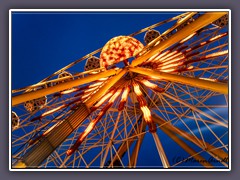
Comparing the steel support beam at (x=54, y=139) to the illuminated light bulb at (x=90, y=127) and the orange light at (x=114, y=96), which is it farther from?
the orange light at (x=114, y=96)

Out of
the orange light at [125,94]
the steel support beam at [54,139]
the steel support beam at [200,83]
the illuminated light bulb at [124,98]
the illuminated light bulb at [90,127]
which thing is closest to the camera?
the steel support beam at [200,83]

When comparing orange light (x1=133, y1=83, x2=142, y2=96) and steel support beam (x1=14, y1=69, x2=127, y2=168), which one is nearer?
steel support beam (x1=14, y1=69, x2=127, y2=168)

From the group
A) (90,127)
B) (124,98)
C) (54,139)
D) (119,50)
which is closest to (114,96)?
(124,98)

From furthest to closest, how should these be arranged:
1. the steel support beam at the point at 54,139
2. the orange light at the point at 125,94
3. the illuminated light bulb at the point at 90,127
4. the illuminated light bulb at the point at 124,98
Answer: the orange light at the point at 125,94
the illuminated light bulb at the point at 124,98
the illuminated light bulb at the point at 90,127
the steel support beam at the point at 54,139

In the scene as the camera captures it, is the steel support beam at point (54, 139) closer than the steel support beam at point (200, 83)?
No

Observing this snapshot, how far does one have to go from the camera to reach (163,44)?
29.1ft

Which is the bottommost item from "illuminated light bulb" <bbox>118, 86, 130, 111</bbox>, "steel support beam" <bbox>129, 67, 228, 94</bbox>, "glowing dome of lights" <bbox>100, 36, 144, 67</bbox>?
"illuminated light bulb" <bbox>118, 86, 130, 111</bbox>

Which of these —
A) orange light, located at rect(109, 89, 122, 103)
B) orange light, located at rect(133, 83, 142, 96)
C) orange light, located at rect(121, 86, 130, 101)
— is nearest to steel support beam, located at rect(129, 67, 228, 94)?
orange light, located at rect(133, 83, 142, 96)

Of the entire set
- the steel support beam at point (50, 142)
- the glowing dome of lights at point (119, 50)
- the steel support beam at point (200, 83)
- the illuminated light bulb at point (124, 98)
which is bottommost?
the steel support beam at point (50, 142)

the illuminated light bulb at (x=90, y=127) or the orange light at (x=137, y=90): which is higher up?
the orange light at (x=137, y=90)

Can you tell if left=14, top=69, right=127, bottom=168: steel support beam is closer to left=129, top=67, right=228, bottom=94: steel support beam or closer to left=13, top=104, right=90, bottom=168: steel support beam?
left=13, top=104, right=90, bottom=168: steel support beam

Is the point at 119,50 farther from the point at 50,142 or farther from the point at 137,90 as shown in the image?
the point at 50,142

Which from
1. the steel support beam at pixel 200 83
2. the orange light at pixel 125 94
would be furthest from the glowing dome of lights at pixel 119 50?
the steel support beam at pixel 200 83
